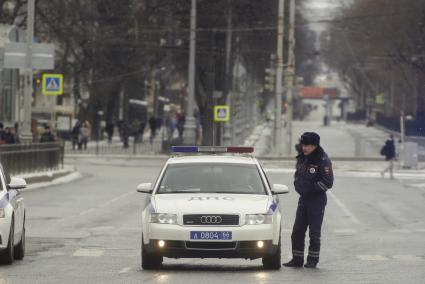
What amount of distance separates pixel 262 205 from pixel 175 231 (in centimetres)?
109

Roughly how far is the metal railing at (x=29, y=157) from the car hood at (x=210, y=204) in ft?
61.1

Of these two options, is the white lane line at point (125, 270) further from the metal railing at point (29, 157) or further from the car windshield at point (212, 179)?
the metal railing at point (29, 157)

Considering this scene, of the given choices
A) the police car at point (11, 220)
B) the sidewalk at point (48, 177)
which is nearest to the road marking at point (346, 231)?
the police car at point (11, 220)

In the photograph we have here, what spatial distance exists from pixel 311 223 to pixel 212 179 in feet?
4.23

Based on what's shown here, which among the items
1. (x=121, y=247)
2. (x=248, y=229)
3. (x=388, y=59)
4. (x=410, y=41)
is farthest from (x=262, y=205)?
(x=388, y=59)

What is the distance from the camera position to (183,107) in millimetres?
128375

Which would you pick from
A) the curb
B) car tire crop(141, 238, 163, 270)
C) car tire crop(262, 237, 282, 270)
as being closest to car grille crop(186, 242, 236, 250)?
car tire crop(141, 238, 163, 270)

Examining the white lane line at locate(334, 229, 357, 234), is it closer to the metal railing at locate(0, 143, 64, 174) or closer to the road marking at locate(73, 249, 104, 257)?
the road marking at locate(73, 249, 104, 257)

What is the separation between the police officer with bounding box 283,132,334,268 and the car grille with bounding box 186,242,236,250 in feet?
4.74

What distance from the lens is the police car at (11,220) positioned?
622 inches

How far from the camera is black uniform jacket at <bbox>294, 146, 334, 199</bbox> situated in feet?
53.6

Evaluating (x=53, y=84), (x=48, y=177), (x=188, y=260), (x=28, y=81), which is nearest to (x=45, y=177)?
(x=48, y=177)

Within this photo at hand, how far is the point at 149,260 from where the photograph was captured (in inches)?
623

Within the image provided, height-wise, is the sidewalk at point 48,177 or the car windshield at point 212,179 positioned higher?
the car windshield at point 212,179
